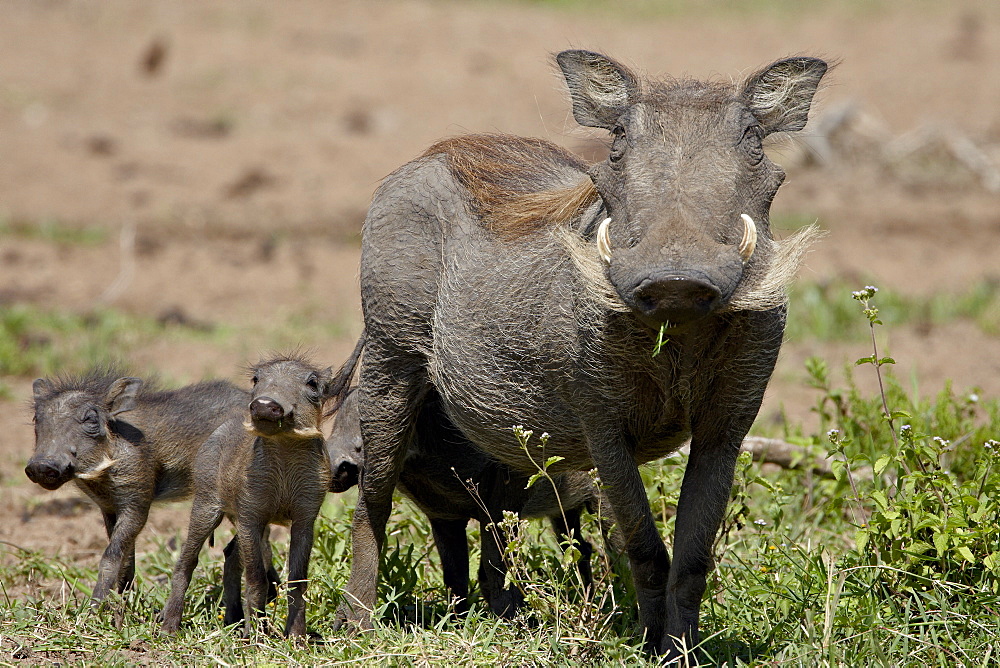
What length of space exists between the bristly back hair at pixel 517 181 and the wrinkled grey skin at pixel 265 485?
737 millimetres

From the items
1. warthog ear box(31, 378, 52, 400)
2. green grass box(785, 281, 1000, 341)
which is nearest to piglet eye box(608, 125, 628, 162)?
warthog ear box(31, 378, 52, 400)

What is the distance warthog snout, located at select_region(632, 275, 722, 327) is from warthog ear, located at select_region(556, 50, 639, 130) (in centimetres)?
65

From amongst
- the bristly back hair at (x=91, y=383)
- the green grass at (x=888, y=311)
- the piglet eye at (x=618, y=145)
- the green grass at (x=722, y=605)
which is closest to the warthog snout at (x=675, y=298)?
the piglet eye at (x=618, y=145)

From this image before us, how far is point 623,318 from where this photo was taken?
117 inches

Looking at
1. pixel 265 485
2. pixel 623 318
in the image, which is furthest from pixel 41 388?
pixel 623 318

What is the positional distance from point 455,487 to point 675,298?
1656mm

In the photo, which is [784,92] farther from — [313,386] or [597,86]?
[313,386]

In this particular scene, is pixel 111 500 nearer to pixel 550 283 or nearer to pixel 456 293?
pixel 456 293

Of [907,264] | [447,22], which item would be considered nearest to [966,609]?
[907,264]

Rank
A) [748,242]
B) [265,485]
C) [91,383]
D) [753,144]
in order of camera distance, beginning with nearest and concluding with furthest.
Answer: [748,242]
[753,144]
[265,485]
[91,383]

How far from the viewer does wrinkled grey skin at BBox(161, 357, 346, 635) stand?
11.6 ft

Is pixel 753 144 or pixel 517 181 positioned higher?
pixel 753 144

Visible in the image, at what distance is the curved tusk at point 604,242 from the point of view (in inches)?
111

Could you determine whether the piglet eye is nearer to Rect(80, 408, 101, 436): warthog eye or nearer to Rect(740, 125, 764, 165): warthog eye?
Rect(740, 125, 764, 165): warthog eye
